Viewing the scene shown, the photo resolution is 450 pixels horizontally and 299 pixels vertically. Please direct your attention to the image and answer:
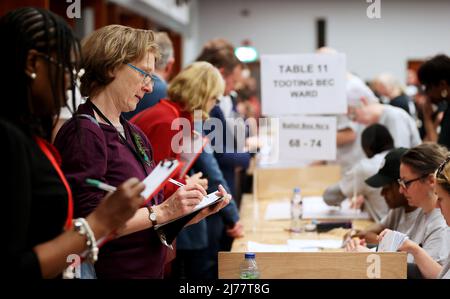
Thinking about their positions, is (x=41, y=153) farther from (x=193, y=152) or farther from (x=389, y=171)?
(x=389, y=171)

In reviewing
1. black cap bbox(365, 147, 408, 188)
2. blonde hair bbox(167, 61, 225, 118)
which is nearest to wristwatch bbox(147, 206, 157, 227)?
blonde hair bbox(167, 61, 225, 118)

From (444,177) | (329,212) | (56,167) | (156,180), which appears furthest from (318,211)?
(56,167)

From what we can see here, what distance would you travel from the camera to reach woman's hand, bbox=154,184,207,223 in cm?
179

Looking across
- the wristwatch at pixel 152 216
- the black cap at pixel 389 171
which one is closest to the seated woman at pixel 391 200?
the black cap at pixel 389 171

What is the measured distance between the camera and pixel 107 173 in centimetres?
179

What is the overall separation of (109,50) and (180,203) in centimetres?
46

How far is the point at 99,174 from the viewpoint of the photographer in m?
1.72

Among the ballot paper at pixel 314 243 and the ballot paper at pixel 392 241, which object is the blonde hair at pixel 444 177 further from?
the ballot paper at pixel 314 243

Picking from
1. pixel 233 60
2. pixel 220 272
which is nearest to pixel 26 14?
pixel 220 272

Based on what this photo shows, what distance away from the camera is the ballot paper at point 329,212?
375 cm

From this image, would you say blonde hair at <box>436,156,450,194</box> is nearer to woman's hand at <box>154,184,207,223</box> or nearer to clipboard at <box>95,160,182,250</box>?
woman's hand at <box>154,184,207,223</box>

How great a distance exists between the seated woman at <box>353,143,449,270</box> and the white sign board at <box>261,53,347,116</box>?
79cm

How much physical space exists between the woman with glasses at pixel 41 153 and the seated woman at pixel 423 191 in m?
1.50

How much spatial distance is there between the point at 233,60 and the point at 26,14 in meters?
2.33
